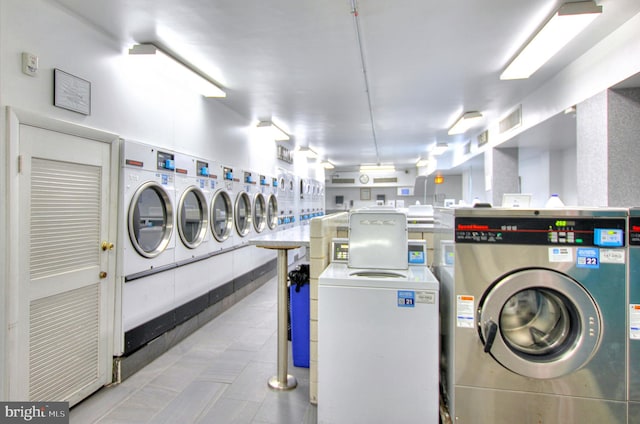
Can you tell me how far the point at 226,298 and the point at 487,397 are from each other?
146 inches

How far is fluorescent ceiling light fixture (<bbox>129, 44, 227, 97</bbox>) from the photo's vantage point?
2838mm

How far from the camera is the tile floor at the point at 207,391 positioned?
2.36 metres

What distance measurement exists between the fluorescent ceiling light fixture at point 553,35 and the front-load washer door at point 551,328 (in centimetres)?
193

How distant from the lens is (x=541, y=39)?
2.70m

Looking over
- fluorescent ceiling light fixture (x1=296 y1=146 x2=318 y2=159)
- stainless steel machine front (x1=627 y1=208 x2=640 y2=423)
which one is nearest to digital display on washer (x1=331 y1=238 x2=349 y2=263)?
stainless steel machine front (x1=627 y1=208 x2=640 y2=423)

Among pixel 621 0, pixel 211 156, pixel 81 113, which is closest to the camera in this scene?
pixel 621 0

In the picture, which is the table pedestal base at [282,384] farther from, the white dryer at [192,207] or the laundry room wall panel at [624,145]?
the laundry room wall panel at [624,145]

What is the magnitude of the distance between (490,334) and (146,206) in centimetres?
336

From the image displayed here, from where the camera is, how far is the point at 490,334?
1.75 meters

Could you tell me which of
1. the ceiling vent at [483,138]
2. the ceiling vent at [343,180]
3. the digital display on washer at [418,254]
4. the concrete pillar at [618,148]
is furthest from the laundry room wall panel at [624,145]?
the ceiling vent at [343,180]

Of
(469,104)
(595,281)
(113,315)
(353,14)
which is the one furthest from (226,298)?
(469,104)

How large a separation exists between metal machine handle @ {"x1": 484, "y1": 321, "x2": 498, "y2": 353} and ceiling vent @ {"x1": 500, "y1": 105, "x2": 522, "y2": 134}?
403 cm

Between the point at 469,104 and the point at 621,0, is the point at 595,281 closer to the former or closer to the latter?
the point at 621,0

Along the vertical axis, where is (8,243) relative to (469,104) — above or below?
below
